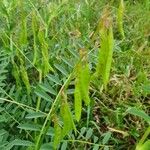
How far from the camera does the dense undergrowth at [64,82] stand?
3.81 ft

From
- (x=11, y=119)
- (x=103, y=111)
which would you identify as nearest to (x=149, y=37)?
(x=103, y=111)

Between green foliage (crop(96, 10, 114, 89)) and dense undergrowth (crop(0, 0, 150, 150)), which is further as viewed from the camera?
dense undergrowth (crop(0, 0, 150, 150))

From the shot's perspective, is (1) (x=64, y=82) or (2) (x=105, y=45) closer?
(2) (x=105, y=45)

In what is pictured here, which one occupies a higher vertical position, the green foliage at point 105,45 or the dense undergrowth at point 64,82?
the green foliage at point 105,45

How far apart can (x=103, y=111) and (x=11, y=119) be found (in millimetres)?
299

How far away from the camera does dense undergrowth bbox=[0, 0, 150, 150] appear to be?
116 cm

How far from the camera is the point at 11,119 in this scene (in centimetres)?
129

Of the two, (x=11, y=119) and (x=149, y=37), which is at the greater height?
(x=149, y=37)

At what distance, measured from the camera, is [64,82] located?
118 centimetres

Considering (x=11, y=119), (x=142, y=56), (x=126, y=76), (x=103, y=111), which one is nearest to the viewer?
(x=11, y=119)

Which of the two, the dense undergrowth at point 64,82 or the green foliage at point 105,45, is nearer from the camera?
the green foliage at point 105,45

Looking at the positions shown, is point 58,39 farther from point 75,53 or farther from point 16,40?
point 75,53

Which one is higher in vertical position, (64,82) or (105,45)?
(105,45)

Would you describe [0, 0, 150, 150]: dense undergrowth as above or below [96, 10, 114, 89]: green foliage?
below
